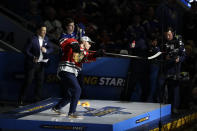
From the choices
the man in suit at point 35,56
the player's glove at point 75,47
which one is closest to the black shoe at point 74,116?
the player's glove at point 75,47

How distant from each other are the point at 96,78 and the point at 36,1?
15.1ft

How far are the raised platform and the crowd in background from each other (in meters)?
2.58

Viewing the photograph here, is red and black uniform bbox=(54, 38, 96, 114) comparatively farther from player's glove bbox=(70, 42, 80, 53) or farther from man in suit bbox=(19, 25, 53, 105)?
man in suit bbox=(19, 25, 53, 105)

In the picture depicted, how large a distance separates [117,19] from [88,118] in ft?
23.3

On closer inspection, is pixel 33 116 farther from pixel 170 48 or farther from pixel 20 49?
pixel 20 49

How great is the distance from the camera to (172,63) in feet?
28.7

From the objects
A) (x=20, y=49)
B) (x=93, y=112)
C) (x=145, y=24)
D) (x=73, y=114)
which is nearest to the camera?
(x=73, y=114)

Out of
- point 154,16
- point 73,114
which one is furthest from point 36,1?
point 73,114

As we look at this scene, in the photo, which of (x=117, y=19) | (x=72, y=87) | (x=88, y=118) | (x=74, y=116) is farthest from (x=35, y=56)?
(x=117, y=19)

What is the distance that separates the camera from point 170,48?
8.27 m

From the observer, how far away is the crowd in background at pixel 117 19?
35.7 feet

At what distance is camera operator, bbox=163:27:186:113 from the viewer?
27.3ft

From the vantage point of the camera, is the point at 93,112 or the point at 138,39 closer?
the point at 93,112

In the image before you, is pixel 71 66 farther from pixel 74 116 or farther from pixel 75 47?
pixel 74 116
